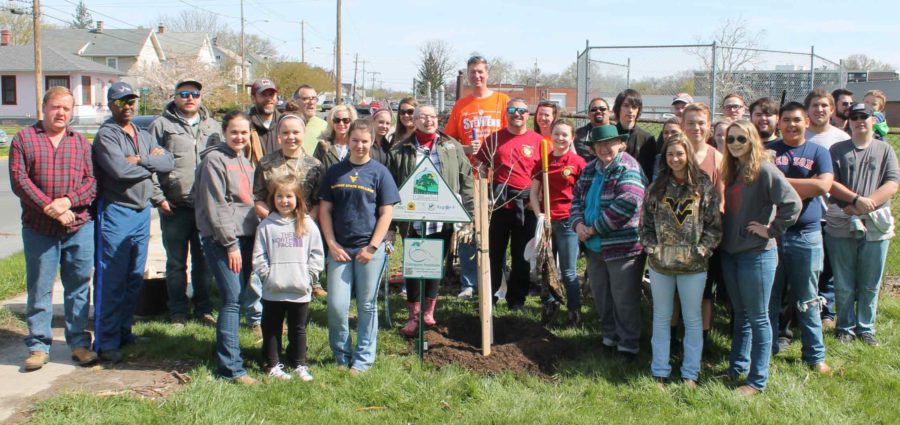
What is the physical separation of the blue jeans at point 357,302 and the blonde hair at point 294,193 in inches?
14.9

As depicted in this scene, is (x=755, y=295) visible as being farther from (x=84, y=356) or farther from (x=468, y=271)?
(x=84, y=356)

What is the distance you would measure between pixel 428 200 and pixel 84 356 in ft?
9.13

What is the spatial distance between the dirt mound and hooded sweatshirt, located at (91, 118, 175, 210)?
243 cm

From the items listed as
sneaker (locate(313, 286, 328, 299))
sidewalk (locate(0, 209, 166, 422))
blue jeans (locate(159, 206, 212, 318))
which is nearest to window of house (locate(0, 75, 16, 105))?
sidewalk (locate(0, 209, 166, 422))

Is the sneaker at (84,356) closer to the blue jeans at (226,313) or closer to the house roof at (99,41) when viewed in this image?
the blue jeans at (226,313)

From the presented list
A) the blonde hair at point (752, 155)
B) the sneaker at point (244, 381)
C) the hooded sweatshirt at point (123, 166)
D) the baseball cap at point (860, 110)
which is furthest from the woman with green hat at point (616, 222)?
the hooded sweatshirt at point (123, 166)

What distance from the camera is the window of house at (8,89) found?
49.2 metres

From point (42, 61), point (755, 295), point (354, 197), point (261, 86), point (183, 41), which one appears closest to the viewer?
point (755, 295)

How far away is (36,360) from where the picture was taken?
203 inches

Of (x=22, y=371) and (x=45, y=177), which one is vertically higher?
(x=45, y=177)

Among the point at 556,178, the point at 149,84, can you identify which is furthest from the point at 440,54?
the point at 556,178

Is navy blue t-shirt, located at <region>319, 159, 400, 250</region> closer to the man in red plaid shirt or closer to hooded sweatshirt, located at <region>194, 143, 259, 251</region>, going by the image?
hooded sweatshirt, located at <region>194, 143, 259, 251</region>

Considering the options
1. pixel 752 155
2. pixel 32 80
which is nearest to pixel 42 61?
pixel 32 80

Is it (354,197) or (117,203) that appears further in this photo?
(117,203)
